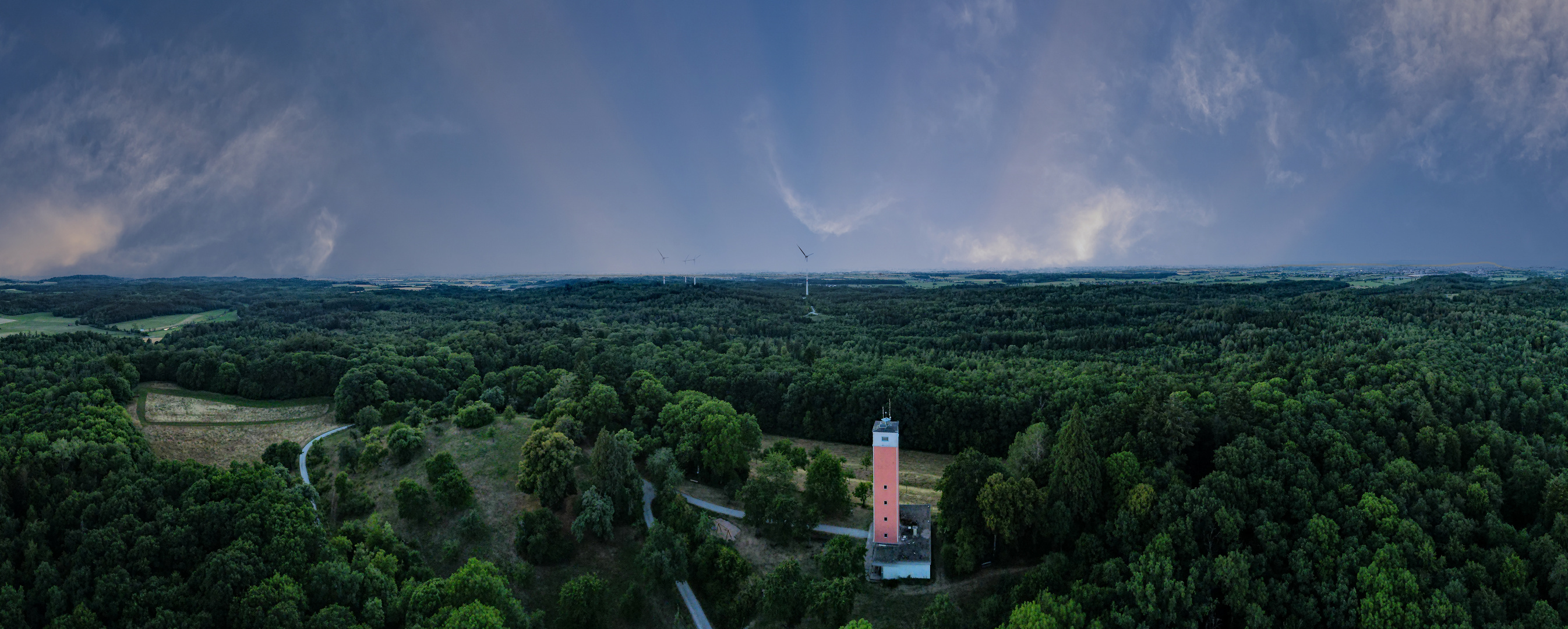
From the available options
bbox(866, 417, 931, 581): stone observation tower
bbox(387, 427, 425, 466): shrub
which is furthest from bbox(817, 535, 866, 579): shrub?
bbox(387, 427, 425, 466): shrub

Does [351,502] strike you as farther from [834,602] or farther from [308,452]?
[834,602]

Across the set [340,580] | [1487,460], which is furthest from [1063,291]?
[340,580]

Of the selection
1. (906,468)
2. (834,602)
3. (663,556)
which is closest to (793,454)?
(906,468)

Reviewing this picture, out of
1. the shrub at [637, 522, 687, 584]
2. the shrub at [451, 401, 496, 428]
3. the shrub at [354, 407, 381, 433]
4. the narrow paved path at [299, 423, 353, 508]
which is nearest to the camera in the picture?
the shrub at [637, 522, 687, 584]

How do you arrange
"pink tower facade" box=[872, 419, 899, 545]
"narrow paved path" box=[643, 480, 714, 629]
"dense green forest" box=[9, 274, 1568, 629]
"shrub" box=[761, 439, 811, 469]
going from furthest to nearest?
"shrub" box=[761, 439, 811, 469], "pink tower facade" box=[872, 419, 899, 545], "narrow paved path" box=[643, 480, 714, 629], "dense green forest" box=[9, 274, 1568, 629]

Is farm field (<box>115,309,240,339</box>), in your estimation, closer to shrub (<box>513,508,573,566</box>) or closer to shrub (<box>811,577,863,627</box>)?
shrub (<box>513,508,573,566</box>)
